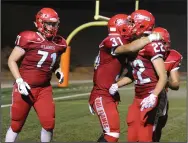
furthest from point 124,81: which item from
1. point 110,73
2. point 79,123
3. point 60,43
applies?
point 79,123

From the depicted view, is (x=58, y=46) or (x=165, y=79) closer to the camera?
(x=165, y=79)

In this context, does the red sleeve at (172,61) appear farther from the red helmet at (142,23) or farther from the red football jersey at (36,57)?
the red football jersey at (36,57)

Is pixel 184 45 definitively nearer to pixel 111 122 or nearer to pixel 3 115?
pixel 3 115

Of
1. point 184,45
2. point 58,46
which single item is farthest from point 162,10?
point 58,46

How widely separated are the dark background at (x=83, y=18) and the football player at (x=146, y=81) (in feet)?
48.1

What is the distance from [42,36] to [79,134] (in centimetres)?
215

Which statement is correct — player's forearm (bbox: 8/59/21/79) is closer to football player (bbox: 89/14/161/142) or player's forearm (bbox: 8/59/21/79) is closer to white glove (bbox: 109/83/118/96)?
football player (bbox: 89/14/161/142)

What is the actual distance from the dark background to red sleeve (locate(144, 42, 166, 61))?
14.9m

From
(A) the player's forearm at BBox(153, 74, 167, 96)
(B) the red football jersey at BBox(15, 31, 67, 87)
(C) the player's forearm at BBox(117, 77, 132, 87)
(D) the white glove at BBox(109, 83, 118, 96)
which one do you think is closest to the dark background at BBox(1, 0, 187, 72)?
(B) the red football jersey at BBox(15, 31, 67, 87)

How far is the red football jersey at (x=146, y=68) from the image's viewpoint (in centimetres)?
425

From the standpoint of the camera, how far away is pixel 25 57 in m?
4.98

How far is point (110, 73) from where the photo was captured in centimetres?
477

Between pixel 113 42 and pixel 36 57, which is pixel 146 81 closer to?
pixel 113 42

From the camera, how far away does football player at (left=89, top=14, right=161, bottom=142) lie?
4.61 meters
